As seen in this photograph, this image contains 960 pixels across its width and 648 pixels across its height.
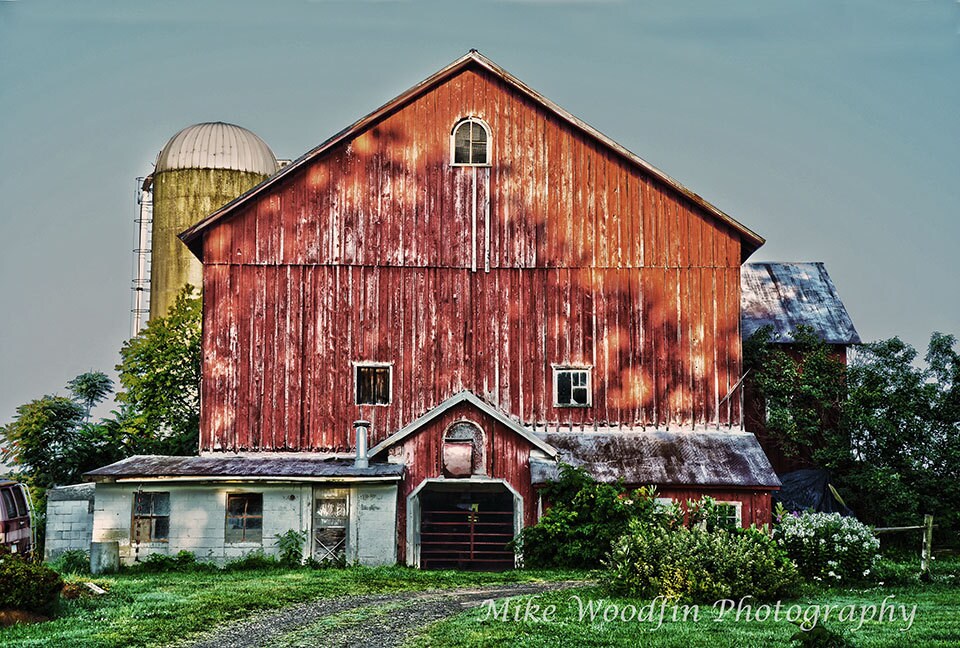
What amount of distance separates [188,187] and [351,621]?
28587 millimetres

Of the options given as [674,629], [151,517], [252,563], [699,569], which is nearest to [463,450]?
[252,563]

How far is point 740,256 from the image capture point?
2889 cm

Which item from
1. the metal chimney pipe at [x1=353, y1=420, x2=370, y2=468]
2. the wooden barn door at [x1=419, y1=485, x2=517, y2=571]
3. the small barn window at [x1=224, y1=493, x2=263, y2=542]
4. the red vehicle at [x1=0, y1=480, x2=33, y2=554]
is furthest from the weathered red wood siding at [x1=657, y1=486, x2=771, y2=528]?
the red vehicle at [x1=0, y1=480, x2=33, y2=554]

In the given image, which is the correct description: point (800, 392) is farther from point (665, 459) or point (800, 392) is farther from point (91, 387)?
point (91, 387)

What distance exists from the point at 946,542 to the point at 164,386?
78.6 feet

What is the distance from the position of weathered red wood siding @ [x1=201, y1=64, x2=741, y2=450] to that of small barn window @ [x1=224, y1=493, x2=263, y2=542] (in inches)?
130

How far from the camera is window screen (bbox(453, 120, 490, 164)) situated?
95.0 ft

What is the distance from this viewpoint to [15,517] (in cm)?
2575

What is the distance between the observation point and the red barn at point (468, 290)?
2828cm

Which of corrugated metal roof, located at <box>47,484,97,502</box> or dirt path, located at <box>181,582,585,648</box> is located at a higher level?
corrugated metal roof, located at <box>47,484,97,502</box>

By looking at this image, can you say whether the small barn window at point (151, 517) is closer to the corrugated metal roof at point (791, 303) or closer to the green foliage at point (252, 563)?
the green foliage at point (252, 563)

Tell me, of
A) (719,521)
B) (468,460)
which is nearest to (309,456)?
(468,460)

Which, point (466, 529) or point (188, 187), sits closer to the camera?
Answer: point (466, 529)

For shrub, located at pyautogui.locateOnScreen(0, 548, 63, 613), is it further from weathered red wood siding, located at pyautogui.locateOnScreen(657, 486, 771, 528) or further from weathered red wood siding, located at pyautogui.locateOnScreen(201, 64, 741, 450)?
weathered red wood siding, located at pyautogui.locateOnScreen(657, 486, 771, 528)
